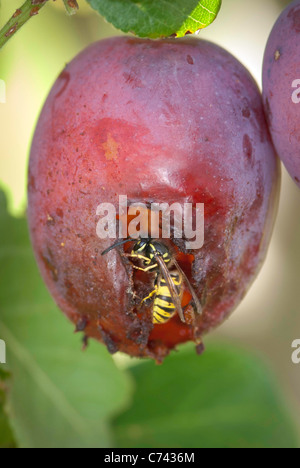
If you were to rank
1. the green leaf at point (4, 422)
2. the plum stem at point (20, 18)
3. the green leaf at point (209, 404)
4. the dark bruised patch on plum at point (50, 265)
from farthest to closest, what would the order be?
1. the green leaf at point (209, 404)
2. the green leaf at point (4, 422)
3. the dark bruised patch on plum at point (50, 265)
4. the plum stem at point (20, 18)

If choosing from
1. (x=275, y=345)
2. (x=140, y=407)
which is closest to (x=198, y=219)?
(x=140, y=407)

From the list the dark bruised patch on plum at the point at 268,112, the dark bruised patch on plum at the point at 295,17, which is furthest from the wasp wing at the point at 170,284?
the dark bruised patch on plum at the point at 295,17

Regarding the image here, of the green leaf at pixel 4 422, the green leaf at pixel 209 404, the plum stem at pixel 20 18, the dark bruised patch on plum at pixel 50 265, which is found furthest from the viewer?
the green leaf at pixel 209 404

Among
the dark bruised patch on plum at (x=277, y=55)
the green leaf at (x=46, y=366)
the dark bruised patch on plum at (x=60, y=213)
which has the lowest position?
the green leaf at (x=46, y=366)

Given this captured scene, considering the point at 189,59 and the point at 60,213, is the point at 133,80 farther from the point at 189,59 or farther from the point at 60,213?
the point at 60,213

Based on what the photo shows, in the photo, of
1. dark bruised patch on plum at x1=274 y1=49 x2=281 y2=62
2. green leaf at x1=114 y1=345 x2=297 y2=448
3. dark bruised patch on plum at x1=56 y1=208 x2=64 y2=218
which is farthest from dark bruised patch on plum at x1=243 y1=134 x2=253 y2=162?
green leaf at x1=114 y1=345 x2=297 y2=448

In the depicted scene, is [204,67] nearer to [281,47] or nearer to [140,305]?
[281,47]

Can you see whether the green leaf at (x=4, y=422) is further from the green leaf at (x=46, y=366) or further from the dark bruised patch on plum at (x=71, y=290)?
the dark bruised patch on plum at (x=71, y=290)

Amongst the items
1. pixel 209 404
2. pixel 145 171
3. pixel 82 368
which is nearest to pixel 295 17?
pixel 145 171
